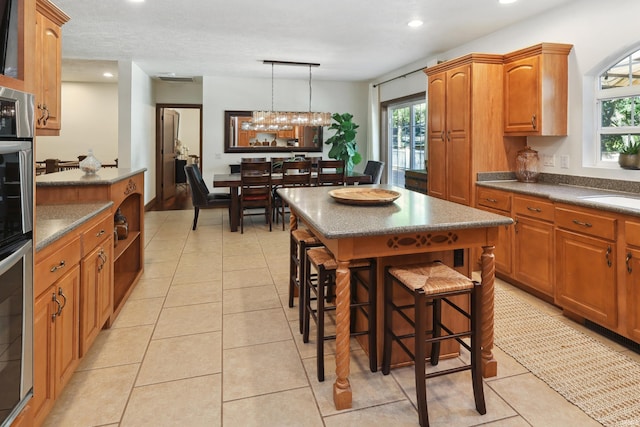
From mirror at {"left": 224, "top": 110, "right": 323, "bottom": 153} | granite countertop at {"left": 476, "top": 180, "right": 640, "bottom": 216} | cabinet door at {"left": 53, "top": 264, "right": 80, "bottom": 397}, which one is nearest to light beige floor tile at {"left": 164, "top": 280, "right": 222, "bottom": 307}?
cabinet door at {"left": 53, "top": 264, "right": 80, "bottom": 397}

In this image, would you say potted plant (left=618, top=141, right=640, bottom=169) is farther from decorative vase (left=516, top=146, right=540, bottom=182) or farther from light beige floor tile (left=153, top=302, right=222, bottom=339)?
light beige floor tile (left=153, top=302, right=222, bottom=339)

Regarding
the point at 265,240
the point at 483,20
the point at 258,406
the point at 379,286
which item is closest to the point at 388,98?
the point at 483,20

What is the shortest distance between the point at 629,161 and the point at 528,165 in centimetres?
87

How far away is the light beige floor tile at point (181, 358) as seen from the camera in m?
2.13

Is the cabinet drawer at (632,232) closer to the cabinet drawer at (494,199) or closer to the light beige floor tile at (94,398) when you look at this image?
the cabinet drawer at (494,199)

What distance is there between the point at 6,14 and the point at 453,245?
198 centimetres

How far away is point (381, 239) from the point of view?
→ 1817 mm

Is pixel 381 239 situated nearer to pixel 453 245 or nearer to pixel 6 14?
pixel 453 245

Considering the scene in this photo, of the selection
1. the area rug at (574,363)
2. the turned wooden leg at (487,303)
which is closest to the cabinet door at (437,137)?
the area rug at (574,363)

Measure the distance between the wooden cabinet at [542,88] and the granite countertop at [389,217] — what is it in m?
1.73

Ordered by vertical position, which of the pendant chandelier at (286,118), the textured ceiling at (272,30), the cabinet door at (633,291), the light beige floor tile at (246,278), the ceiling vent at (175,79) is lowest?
the light beige floor tile at (246,278)

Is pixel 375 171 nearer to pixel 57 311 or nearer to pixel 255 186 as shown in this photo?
pixel 255 186

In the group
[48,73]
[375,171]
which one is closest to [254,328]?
[48,73]

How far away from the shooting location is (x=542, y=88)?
3471 mm
